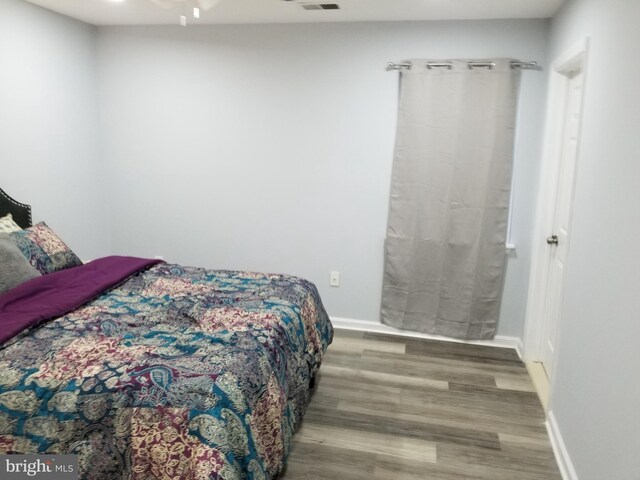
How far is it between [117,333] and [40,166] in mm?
2080

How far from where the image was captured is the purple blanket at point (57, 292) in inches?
88.0

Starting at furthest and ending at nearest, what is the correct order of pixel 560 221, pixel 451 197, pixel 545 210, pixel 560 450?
pixel 451 197
pixel 545 210
pixel 560 221
pixel 560 450

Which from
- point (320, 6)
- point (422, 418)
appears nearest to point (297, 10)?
point (320, 6)

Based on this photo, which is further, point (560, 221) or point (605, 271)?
point (560, 221)

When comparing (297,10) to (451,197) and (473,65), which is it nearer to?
(473,65)

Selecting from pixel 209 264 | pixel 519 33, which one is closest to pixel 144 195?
pixel 209 264

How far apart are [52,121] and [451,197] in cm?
309

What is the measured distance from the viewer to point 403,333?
3.96 m

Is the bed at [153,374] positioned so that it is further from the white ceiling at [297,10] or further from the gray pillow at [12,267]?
the white ceiling at [297,10]

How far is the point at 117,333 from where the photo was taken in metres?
2.23

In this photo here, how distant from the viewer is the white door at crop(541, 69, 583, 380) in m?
3.06

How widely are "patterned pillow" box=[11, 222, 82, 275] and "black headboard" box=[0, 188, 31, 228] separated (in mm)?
359

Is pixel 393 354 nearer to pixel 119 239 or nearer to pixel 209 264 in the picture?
pixel 209 264

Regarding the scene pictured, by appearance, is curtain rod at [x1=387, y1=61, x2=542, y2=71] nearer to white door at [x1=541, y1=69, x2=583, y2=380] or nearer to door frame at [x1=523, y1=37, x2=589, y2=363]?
door frame at [x1=523, y1=37, x2=589, y2=363]
